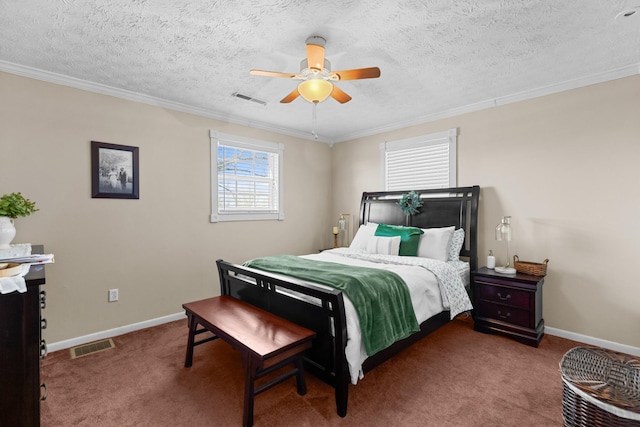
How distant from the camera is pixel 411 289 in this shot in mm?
2650

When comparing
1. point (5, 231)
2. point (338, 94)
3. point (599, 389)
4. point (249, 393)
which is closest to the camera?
point (599, 389)

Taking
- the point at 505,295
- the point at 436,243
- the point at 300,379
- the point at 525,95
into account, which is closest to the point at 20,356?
the point at 300,379

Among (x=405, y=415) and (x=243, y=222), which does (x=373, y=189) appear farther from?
(x=405, y=415)

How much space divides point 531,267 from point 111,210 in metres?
4.38

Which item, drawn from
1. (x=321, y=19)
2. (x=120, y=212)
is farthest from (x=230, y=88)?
(x=120, y=212)

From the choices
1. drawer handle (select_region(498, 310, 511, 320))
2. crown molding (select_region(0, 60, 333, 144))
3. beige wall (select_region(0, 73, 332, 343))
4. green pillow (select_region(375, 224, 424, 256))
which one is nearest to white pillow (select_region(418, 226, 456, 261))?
green pillow (select_region(375, 224, 424, 256))

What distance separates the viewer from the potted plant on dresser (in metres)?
2.12

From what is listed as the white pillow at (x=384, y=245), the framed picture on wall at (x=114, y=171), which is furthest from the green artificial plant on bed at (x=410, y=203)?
the framed picture on wall at (x=114, y=171)

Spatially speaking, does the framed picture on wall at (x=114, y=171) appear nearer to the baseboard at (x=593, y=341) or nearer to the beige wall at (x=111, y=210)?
the beige wall at (x=111, y=210)

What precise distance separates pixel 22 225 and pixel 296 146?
340cm

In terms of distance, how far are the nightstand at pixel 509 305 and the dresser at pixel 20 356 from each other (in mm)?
3555

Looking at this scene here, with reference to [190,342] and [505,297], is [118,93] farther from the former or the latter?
[505,297]

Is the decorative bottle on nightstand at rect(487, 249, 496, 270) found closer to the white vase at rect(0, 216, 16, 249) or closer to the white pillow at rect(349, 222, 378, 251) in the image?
the white pillow at rect(349, 222, 378, 251)

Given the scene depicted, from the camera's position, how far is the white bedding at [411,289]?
2.06 meters
